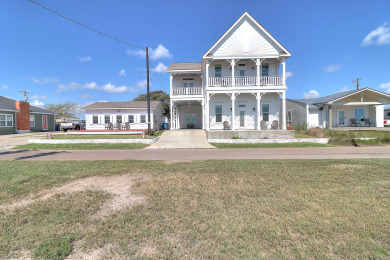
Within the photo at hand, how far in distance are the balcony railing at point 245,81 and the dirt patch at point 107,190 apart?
16.0m

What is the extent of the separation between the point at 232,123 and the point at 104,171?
48.9 feet

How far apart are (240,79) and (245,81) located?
60cm

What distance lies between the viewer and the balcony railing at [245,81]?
2022 centimetres

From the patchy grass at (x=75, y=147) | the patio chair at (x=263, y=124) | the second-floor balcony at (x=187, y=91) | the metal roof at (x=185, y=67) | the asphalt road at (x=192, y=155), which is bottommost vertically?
the asphalt road at (x=192, y=155)

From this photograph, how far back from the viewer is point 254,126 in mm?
21359

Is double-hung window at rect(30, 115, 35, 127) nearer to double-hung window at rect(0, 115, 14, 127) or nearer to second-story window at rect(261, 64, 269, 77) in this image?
double-hung window at rect(0, 115, 14, 127)

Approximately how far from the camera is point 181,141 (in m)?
16.9

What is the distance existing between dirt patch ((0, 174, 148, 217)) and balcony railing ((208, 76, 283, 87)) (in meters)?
16.0

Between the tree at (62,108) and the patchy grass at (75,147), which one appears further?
the tree at (62,108)

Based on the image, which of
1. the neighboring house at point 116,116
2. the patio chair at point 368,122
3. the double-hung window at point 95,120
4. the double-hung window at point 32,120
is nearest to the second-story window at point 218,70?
the neighboring house at point 116,116

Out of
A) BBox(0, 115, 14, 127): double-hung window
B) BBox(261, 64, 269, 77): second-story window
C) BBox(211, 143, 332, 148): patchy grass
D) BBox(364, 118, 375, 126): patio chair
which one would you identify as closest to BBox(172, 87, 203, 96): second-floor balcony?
BBox(261, 64, 269, 77): second-story window

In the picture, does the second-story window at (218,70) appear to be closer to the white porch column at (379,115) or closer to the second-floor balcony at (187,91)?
the second-floor balcony at (187,91)

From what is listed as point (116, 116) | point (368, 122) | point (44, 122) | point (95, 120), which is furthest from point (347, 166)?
point (44, 122)

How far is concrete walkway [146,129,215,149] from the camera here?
48.9 ft
